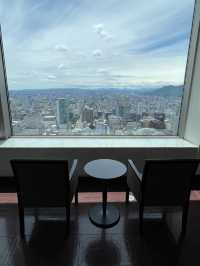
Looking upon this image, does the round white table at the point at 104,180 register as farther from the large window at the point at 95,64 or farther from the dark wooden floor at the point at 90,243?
the large window at the point at 95,64

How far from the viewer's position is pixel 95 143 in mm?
3027

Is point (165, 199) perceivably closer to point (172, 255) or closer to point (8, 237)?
point (172, 255)

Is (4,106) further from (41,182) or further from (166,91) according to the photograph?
(166,91)

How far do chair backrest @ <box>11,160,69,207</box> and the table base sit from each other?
1.65 feet

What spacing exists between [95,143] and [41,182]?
1.38 metres

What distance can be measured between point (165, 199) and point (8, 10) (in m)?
2.93

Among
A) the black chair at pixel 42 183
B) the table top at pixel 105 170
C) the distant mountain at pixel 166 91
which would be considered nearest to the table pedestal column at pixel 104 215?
the table top at pixel 105 170

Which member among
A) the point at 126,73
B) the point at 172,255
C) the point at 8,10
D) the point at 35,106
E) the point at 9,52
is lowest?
the point at 172,255

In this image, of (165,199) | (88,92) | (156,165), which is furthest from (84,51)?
(165,199)

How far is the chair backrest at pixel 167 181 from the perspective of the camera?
1.71 meters

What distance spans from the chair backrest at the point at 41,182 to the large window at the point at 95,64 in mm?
1587

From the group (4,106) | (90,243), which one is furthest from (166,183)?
(4,106)

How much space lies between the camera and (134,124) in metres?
3.27

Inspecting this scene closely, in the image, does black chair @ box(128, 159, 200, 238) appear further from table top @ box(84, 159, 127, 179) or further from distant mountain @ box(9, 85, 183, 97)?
distant mountain @ box(9, 85, 183, 97)
